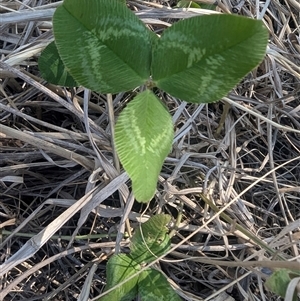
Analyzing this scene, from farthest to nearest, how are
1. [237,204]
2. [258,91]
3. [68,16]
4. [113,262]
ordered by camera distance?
[258,91], [237,204], [113,262], [68,16]

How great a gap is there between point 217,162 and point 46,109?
32 cm

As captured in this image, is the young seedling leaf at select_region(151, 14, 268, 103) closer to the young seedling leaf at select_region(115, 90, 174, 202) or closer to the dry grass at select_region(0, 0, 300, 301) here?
the young seedling leaf at select_region(115, 90, 174, 202)

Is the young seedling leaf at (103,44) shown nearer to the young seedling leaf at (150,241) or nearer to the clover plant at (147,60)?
the clover plant at (147,60)

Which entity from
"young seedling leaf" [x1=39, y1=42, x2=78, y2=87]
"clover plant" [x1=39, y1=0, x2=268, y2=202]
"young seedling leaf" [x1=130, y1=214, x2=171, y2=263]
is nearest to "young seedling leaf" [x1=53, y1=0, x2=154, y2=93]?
"clover plant" [x1=39, y1=0, x2=268, y2=202]

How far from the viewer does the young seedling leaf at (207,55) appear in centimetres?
63

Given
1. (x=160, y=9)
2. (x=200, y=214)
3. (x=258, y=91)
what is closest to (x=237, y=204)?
(x=200, y=214)

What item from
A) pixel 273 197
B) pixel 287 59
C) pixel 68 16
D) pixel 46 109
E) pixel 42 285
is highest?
pixel 68 16

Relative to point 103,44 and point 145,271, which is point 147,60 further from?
point 145,271

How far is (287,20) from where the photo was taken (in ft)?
3.45

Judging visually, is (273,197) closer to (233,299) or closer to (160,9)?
(233,299)

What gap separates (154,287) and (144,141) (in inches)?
10.2

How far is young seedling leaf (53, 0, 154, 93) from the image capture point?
65 centimetres

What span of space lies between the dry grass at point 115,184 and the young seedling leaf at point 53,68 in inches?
1.5

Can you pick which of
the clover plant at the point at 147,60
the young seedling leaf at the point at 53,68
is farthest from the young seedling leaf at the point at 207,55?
the young seedling leaf at the point at 53,68
